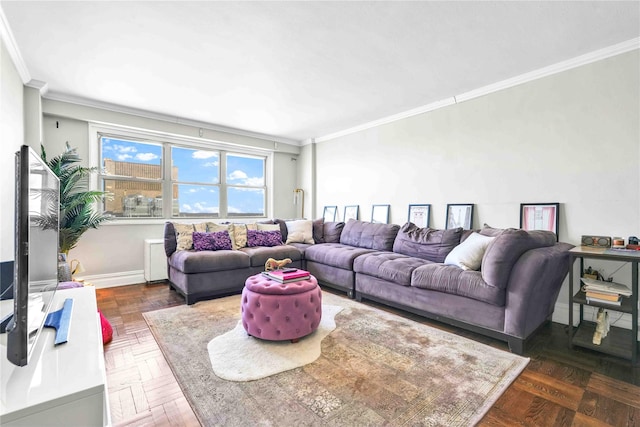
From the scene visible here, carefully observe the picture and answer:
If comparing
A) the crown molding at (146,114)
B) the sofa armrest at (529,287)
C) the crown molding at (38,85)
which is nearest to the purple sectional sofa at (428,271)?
the sofa armrest at (529,287)

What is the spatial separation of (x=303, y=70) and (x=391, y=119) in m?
1.91

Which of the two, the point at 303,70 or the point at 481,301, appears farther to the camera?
the point at 303,70

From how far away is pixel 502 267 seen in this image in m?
2.27

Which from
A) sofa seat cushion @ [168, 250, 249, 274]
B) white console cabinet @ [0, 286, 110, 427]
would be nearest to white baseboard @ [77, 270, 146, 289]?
sofa seat cushion @ [168, 250, 249, 274]

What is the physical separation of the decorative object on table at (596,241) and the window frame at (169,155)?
464cm

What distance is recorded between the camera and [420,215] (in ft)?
13.3

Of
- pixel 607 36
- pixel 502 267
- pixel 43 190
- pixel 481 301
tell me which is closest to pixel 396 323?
pixel 481 301

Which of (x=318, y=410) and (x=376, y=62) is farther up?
(x=376, y=62)

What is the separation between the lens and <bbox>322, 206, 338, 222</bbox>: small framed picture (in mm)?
5395

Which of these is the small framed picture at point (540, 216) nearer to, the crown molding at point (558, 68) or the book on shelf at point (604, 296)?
the book on shelf at point (604, 296)

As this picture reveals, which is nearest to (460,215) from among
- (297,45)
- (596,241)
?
(596,241)

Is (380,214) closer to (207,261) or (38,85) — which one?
(207,261)

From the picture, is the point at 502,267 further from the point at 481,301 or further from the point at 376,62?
the point at 376,62

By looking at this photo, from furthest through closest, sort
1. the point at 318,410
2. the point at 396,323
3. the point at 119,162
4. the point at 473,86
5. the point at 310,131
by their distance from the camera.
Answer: the point at 310,131 → the point at 119,162 → the point at 473,86 → the point at 396,323 → the point at 318,410
